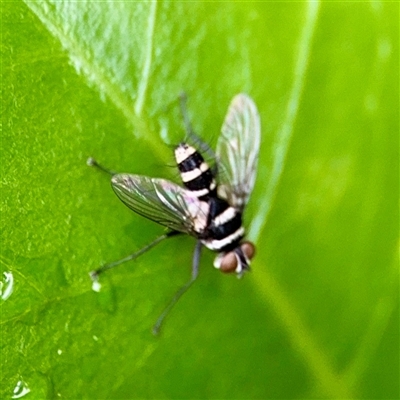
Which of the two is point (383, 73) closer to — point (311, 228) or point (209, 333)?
point (311, 228)

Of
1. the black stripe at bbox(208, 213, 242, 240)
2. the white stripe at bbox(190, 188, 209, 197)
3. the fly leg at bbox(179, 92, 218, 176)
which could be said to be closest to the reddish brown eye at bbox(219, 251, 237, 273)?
the black stripe at bbox(208, 213, 242, 240)

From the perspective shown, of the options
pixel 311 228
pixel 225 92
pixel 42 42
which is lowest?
pixel 311 228

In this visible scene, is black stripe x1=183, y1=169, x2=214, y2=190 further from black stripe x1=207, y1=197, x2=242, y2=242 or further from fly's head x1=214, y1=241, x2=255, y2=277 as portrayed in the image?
fly's head x1=214, y1=241, x2=255, y2=277

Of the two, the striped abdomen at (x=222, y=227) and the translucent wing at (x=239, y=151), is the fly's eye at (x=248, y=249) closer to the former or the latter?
the striped abdomen at (x=222, y=227)

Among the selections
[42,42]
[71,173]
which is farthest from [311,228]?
[42,42]

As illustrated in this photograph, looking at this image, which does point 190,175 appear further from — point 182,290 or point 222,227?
point 182,290

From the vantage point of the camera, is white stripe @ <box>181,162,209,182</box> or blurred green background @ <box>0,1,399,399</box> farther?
white stripe @ <box>181,162,209,182</box>

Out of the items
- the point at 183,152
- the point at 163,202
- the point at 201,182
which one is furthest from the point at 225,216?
the point at 183,152
